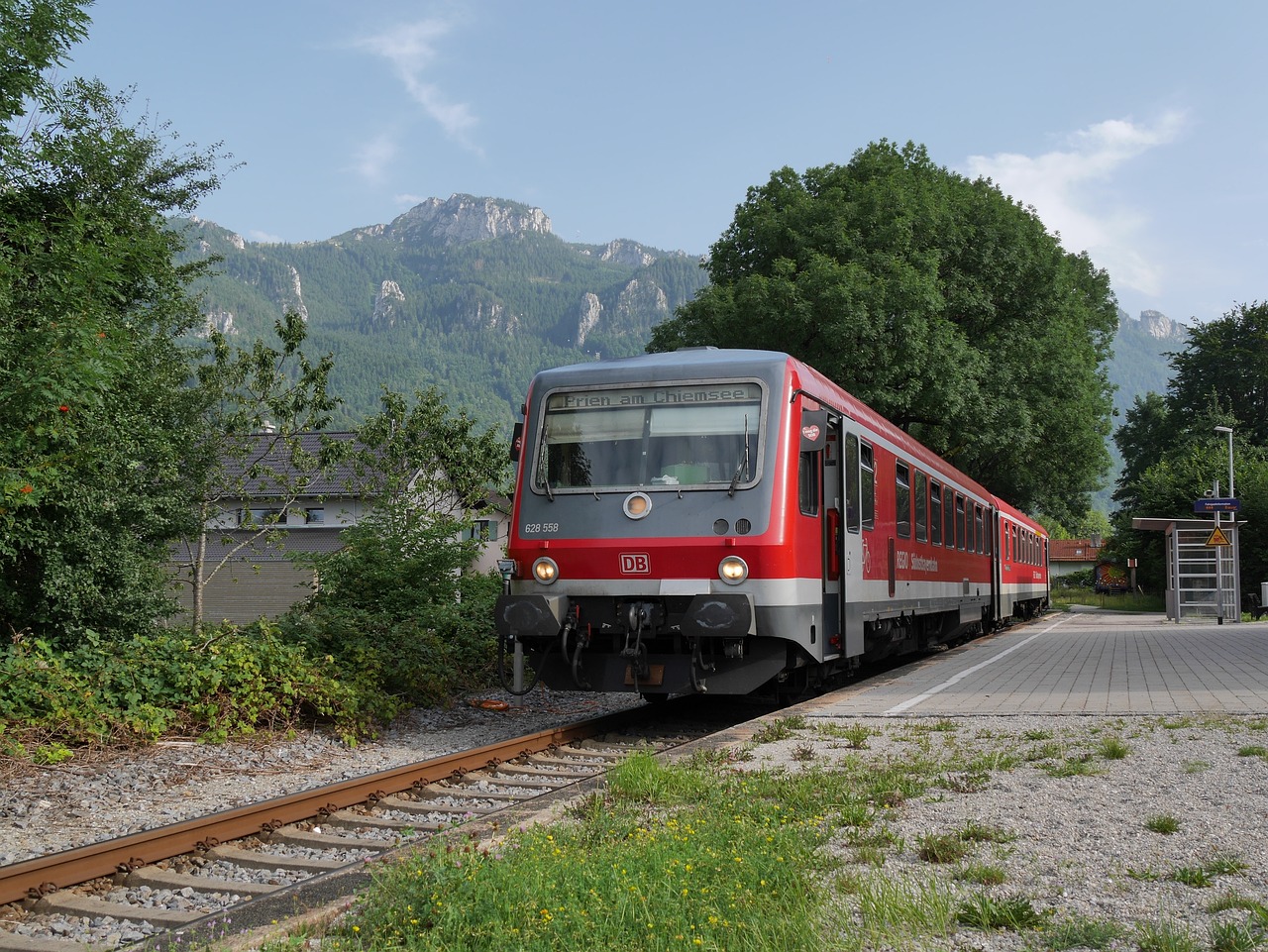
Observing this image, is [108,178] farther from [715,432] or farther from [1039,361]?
[1039,361]

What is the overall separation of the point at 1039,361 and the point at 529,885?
31720mm

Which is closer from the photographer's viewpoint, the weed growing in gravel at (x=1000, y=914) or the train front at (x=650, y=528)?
the weed growing in gravel at (x=1000, y=914)

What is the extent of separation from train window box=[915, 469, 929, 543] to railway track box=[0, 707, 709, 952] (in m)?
8.36

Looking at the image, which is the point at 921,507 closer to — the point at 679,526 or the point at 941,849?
the point at 679,526

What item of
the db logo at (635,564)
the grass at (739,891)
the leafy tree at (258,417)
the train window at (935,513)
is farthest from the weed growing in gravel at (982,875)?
the leafy tree at (258,417)

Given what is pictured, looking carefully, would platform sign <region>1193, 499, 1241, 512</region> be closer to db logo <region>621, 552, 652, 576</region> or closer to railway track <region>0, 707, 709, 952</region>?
db logo <region>621, 552, 652, 576</region>

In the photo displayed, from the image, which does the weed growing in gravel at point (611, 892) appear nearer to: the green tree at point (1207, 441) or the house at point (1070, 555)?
the green tree at point (1207, 441)

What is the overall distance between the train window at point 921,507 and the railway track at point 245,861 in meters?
8.36

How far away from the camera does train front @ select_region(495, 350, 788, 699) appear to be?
965 cm

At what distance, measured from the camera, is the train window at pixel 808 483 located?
10.1 meters

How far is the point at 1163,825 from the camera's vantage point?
18.6 feet

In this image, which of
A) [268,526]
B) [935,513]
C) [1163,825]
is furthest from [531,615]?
[268,526]

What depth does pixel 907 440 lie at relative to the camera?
619 inches

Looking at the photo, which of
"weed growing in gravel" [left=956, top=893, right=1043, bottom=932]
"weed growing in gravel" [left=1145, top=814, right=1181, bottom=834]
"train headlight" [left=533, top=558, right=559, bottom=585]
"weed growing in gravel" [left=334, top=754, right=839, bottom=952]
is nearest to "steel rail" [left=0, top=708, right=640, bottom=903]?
"weed growing in gravel" [left=334, top=754, right=839, bottom=952]
